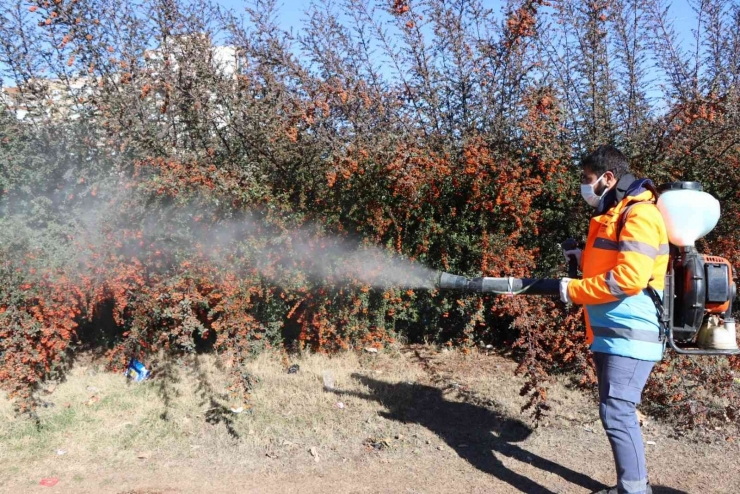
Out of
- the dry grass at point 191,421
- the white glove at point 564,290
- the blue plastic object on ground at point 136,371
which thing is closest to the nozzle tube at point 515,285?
the white glove at point 564,290

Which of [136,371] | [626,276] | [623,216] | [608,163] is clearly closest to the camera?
[626,276]

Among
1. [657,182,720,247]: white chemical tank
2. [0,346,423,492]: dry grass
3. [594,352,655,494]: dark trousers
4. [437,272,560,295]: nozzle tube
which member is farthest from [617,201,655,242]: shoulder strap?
[0,346,423,492]: dry grass

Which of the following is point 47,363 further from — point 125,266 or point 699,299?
point 699,299

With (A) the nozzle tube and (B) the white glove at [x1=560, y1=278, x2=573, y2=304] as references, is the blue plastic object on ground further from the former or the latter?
(B) the white glove at [x1=560, y1=278, x2=573, y2=304]

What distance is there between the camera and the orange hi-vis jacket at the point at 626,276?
304 centimetres

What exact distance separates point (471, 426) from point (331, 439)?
1118mm

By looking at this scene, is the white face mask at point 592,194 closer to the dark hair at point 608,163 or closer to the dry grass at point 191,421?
the dark hair at point 608,163

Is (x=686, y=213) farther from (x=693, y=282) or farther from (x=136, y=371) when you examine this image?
(x=136, y=371)

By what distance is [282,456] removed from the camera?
4.33 m

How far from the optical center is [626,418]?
329 cm

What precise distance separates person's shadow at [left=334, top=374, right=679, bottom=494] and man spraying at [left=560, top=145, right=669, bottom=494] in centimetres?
76

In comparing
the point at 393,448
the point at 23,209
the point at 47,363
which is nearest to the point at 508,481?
the point at 393,448

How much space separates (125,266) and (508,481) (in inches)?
139

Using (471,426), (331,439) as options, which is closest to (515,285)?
(471,426)
